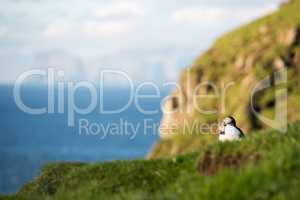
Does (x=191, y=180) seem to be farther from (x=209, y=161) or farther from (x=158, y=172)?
(x=158, y=172)

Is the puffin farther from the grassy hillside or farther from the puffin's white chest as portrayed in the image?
the grassy hillside

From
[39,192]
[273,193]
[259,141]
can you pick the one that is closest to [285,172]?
[273,193]

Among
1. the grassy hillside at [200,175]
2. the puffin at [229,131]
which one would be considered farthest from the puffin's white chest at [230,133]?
the grassy hillside at [200,175]

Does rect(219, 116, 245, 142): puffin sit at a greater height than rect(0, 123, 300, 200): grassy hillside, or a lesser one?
greater

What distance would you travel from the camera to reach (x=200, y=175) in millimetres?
16484

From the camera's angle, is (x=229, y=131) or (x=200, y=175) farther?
(x=229, y=131)

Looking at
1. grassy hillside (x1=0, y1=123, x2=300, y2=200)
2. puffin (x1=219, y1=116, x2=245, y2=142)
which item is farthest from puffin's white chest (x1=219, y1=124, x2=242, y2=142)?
grassy hillside (x1=0, y1=123, x2=300, y2=200)

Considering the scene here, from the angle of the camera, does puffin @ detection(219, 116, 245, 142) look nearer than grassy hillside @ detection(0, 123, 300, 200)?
No

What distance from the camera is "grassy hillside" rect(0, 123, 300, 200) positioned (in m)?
13.1

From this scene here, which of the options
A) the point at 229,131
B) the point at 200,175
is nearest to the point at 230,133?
the point at 229,131

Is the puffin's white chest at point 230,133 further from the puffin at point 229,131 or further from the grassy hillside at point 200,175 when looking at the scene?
the grassy hillside at point 200,175

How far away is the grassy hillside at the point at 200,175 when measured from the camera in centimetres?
1314

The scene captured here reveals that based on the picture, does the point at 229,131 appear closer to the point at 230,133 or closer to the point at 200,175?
the point at 230,133

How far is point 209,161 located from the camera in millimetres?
17188
